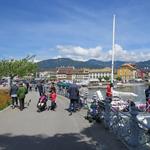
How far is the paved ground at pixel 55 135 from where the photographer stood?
13.3 m

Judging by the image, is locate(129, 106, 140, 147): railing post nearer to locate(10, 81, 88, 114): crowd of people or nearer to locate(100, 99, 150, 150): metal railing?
locate(100, 99, 150, 150): metal railing

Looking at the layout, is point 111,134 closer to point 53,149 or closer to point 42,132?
point 42,132

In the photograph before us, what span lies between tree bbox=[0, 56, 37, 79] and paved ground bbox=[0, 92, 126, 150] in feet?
252

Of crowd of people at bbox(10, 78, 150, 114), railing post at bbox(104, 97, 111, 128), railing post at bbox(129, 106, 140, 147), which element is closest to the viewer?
railing post at bbox(129, 106, 140, 147)

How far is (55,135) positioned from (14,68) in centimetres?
8390

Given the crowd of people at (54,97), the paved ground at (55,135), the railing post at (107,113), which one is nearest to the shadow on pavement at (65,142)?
the paved ground at (55,135)

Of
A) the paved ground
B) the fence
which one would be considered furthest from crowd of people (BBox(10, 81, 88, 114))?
the fence

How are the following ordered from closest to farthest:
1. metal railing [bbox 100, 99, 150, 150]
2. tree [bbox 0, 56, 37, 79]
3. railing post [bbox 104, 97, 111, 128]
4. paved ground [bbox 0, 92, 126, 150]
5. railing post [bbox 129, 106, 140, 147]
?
metal railing [bbox 100, 99, 150, 150], railing post [bbox 129, 106, 140, 147], paved ground [bbox 0, 92, 126, 150], railing post [bbox 104, 97, 111, 128], tree [bbox 0, 56, 37, 79]

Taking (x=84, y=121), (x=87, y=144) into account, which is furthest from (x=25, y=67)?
(x=87, y=144)

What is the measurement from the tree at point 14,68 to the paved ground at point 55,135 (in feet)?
252

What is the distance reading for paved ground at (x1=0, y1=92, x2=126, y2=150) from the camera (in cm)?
1332

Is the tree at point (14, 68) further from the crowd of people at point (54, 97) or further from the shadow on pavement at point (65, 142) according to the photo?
the shadow on pavement at point (65, 142)

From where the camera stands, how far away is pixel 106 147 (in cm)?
1322

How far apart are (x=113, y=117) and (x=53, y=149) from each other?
418cm
